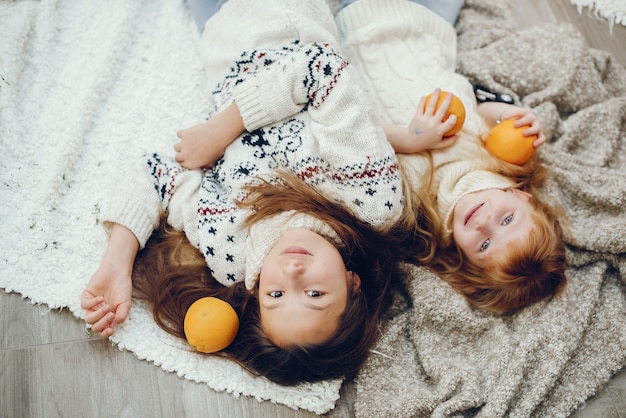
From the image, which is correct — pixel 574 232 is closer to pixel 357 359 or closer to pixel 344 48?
pixel 357 359

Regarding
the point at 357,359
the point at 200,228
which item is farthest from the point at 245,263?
the point at 357,359

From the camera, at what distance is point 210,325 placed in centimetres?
109

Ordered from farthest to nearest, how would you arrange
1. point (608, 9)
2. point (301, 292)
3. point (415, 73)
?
point (608, 9), point (415, 73), point (301, 292)

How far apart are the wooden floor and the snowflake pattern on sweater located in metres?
0.23

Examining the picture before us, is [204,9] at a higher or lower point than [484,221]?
higher

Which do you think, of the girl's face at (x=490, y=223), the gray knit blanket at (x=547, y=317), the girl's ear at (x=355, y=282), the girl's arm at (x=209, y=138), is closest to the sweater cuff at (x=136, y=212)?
the girl's arm at (x=209, y=138)

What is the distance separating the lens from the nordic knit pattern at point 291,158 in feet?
3.86

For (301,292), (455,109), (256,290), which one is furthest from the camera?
(455,109)

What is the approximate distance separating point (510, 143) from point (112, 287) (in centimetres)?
86

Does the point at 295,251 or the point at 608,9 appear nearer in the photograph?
the point at 295,251

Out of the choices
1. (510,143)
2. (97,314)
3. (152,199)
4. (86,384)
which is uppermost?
(510,143)

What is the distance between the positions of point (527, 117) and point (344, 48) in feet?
1.52

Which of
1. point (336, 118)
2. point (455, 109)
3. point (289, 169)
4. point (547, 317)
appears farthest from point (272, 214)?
point (547, 317)

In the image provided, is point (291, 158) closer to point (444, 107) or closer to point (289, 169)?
point (289, 169)
